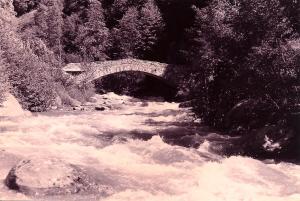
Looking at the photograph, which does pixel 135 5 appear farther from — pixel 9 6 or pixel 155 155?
pixel 155 155

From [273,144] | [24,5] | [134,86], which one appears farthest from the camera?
[24,5]

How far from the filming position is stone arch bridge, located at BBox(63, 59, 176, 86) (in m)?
30.7

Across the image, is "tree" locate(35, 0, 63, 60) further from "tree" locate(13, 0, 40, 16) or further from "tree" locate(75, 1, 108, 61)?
"tree" locate(13, 0, 40, 16)

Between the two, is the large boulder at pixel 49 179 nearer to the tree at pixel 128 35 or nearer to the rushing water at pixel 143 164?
the rushing water at pixel 143 164

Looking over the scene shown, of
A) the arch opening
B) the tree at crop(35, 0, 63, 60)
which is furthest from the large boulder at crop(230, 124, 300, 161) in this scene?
the tree at crop(35, 0, 63, 60)

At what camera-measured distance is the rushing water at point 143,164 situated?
1024cm

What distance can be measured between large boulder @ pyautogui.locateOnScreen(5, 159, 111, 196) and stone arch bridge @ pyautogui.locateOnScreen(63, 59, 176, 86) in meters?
20.3

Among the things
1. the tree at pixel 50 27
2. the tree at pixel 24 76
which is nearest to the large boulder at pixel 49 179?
the tree at pixel 24 76

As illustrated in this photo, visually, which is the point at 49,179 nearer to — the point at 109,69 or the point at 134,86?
the point at 109,69

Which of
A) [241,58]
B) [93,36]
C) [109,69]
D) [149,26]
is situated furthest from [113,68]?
[241,58]

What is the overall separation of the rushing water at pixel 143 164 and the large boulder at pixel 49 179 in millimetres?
134

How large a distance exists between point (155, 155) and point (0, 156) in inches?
143

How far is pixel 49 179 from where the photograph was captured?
32.1ft

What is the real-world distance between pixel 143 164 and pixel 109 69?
1964 centimetres
